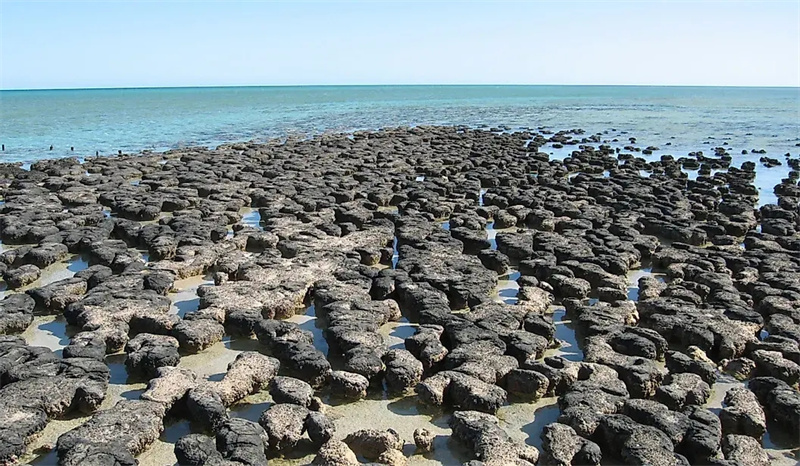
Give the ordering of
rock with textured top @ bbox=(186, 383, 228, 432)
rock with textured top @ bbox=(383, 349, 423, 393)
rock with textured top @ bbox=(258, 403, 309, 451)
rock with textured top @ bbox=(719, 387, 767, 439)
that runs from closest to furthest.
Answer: rock with textured top @ bbox=(258, 403, 309, 451), rock with textured top @ bbox=(186, 383, 228, 432), rock with textured top @ bbox=(719, 387, 767, 439), rock with textured top @ bbox=(383, 349, 423, 393)

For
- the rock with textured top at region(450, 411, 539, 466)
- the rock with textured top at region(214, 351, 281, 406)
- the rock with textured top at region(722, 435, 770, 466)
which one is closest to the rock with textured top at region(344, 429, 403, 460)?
the rock with textured top at region(450, 411, 539, 466)

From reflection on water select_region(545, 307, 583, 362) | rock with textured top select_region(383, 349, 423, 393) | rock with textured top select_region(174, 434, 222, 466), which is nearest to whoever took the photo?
rock with textured top select_region(174, 434, 222, 466)

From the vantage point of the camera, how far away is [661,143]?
3173cm

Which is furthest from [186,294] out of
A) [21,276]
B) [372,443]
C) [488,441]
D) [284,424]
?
[488,441]

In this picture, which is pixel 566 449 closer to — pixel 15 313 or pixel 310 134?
pixel 15 313

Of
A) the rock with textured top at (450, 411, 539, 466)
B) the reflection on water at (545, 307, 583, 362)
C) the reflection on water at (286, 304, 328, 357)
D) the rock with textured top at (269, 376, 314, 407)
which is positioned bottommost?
the reflection on water at (545, 307, 583, 362)

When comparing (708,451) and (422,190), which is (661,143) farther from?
(708,451)

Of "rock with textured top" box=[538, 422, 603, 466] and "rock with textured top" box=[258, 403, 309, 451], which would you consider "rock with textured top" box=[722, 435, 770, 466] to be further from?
"rock with textured top" box=[258, 403, 309, 451]

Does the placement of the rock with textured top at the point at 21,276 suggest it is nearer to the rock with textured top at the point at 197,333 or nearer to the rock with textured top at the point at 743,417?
the rock with textured top at the point at 197,333

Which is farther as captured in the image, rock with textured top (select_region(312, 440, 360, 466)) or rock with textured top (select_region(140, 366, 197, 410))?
rock with textured top (select_region(140, 366, 197, 410))

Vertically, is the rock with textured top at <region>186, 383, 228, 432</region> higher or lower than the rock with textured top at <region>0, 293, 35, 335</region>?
lower

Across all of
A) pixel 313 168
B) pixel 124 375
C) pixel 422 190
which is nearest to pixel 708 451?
pixel 124 375

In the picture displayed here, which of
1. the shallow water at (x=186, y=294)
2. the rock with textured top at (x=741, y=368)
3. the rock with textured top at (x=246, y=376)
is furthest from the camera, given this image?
the shallow water at (x=186, y=294)

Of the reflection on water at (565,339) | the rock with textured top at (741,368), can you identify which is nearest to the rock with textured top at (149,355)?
the reflection on water at (565,339)
